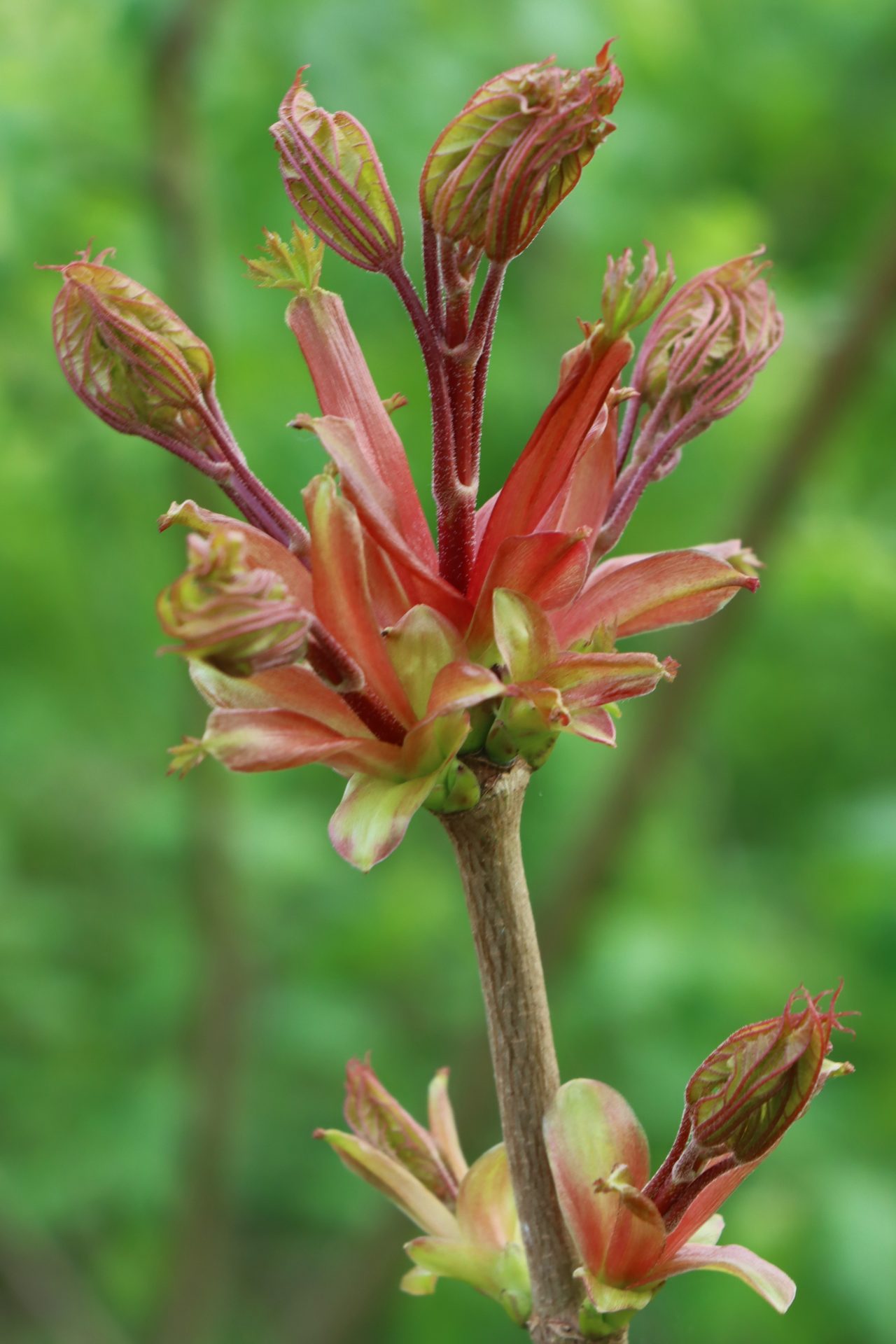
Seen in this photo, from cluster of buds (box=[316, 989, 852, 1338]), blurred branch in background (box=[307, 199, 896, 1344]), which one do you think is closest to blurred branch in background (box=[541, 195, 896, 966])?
blurred branch in background (box=[307, 199, 896, 1344])

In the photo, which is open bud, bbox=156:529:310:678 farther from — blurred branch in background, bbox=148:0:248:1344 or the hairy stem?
blurred branch in background, bbox=148:0:248:1344

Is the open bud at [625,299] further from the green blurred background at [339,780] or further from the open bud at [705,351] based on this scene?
the green blurred background at [339,780]

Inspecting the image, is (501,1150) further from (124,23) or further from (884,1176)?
(884,1176)

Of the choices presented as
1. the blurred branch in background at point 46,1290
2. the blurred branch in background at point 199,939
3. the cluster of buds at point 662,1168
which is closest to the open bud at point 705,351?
the cluster of buds at point 662,1168

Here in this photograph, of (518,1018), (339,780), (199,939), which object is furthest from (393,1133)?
(339,780)

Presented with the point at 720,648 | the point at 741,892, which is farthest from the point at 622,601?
the point at 741,892

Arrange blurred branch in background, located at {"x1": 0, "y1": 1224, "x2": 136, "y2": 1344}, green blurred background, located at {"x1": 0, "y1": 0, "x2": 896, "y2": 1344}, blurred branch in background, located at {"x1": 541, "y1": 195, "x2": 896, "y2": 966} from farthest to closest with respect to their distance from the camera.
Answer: blurred branch in background, located at {"x1": 0, "y1": 1224, "x2": 136, "y2": 1344}, green blurred background, located at {"x1": 0, "y1": 0, "x2": 896, "y2": 1344}, blurred branch in background, located at {"x1": 541, "y1": 195, "x2": 896, "y2": 966}
